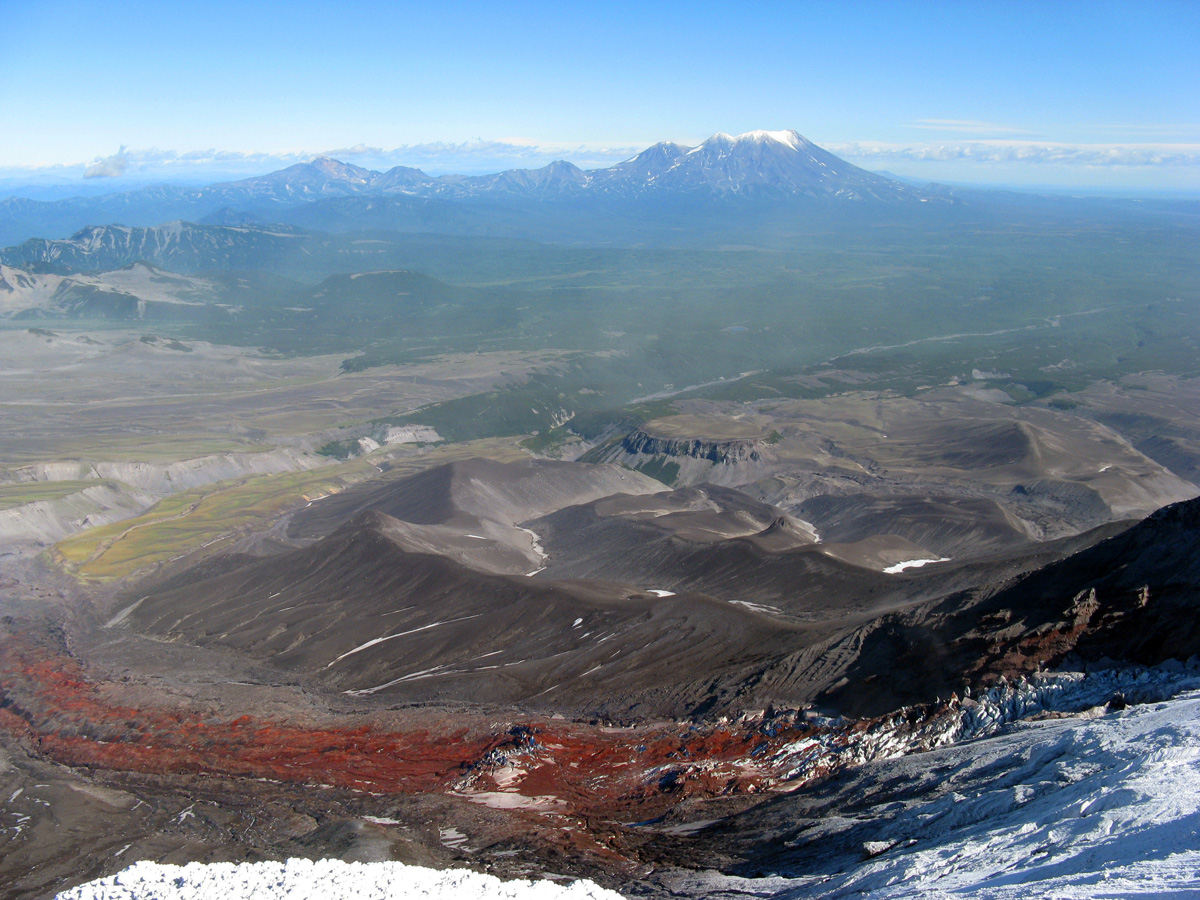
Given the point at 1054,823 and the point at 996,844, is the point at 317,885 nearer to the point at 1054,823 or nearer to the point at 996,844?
the point at 996,844

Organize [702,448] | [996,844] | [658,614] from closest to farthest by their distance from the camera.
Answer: [996,844] < [658,614] < [702,448]

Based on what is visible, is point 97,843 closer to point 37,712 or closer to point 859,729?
point 37,712

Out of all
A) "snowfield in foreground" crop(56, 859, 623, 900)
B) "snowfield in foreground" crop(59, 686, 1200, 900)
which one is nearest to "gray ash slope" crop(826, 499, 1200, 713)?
"snowfield in foreground" crop(59, 686, 1200, 900)

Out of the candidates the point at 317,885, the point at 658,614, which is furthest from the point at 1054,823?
the point at 658,614

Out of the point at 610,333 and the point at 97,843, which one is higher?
the point at 610,333

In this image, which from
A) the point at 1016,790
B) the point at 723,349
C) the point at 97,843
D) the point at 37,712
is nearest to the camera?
the point at 1016,790

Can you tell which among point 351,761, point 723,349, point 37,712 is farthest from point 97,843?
point 723,349

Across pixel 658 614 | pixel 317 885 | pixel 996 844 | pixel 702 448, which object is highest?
pixel 996 844
